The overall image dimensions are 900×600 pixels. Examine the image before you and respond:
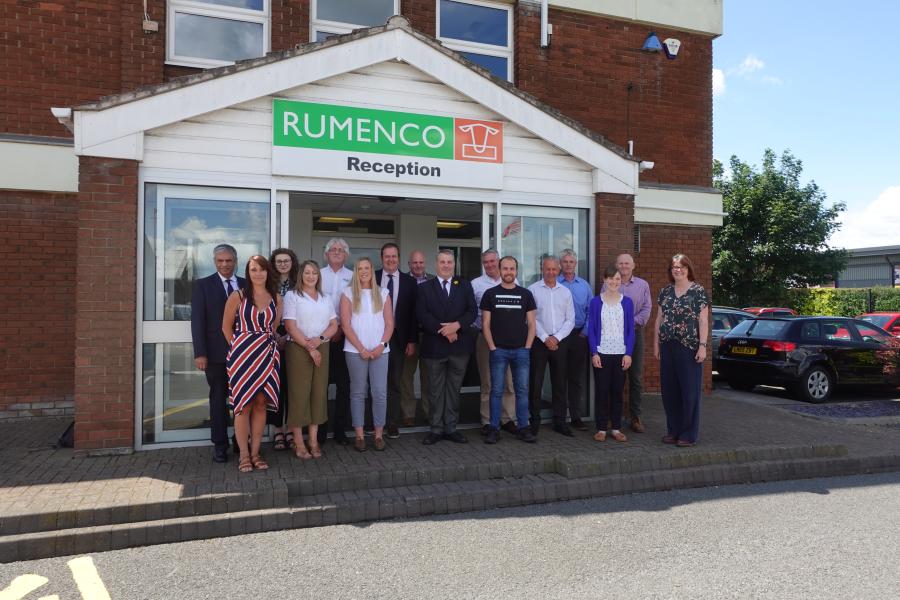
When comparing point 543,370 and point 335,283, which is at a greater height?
point 335,283

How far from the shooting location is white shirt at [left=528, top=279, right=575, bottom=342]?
23.0 ft

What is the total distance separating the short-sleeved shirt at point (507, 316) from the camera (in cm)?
668

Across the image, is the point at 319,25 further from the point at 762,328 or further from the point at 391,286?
the point at 762,328

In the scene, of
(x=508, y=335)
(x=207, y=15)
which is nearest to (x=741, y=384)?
(x=508, y=335)

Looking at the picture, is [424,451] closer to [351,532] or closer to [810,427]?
[351,532]

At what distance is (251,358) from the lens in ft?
18.4

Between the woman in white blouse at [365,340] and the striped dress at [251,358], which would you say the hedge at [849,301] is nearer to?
the woman in white blouse at [365,340]

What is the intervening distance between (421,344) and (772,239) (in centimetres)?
2177

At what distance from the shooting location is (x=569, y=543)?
4.57m

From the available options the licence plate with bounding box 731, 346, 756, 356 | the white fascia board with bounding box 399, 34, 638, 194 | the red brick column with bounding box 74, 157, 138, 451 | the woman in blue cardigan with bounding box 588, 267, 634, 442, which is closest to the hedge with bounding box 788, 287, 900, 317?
the licence plate with bounding box 731, 346, 756, 356

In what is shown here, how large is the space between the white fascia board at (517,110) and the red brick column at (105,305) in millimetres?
3083

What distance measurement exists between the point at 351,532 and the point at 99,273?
3.37 m

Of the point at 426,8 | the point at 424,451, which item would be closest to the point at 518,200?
the point at 424,451

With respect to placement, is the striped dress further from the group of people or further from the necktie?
the necktie
